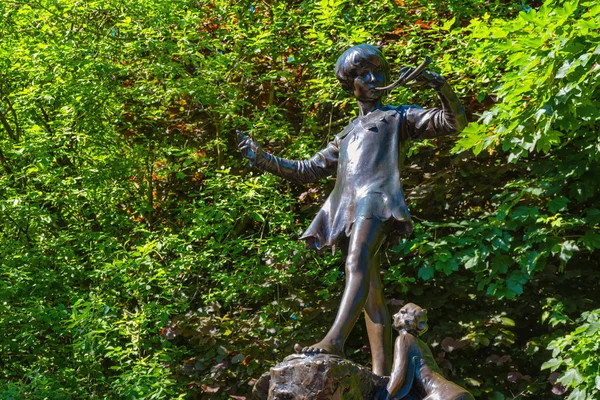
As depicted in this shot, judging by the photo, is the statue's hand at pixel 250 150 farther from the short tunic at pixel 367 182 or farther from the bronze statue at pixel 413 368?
the bronze statue at pixel 413 368

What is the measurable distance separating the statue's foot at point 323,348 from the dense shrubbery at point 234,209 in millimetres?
3731

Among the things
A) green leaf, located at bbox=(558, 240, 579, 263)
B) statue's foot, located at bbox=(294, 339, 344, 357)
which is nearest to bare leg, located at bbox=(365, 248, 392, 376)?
statue's foot, located at bbox=(294, 339, 344, 357)

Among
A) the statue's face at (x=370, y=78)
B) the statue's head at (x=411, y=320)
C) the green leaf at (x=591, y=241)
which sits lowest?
the green leaf at (x=591, y=241)

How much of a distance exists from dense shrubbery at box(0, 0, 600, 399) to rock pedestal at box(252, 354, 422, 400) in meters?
3.91

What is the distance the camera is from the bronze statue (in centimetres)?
489

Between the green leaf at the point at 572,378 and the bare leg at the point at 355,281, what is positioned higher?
the bare leg at the point at 355,281

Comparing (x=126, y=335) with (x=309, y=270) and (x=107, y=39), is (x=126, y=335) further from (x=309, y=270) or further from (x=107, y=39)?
(x=107, y=39)

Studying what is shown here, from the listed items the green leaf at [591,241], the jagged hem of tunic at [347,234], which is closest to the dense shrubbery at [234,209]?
the green leaf at [591,241]

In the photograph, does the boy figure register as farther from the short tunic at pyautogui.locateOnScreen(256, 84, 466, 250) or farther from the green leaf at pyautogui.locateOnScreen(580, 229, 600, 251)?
the green leaf at pyautogui.locateOnScreen(580, 229, 600, 251)

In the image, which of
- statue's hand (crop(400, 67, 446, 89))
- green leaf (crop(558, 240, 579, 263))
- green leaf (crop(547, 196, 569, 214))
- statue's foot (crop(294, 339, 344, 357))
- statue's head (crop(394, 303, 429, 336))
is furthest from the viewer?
green leaf (crop(547, 196, 569, 214))

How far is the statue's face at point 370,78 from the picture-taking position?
5.82 meters

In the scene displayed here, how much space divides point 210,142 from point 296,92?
1151mm

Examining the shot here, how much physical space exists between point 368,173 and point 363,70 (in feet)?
2.03

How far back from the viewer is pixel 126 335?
9562mm
